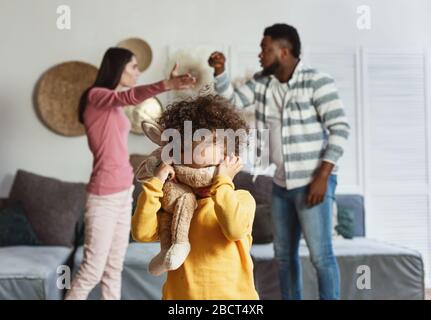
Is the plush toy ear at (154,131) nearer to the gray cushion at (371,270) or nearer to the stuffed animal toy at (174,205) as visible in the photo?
the stuffed animal toy at (174,205)

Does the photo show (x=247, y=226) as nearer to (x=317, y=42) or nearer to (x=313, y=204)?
(x=313, y=204)

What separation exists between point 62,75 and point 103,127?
4.08 feet

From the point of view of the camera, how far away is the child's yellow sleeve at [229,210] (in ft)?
3.09

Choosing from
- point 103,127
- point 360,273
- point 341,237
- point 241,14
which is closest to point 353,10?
point 241,14

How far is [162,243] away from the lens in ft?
3.22

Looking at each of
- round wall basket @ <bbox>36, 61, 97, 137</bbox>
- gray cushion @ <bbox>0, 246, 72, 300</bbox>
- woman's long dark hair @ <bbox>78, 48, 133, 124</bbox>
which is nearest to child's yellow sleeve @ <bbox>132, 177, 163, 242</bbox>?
woman's long dark hair @ <bbox>78, 48, 133, 124</bbox>

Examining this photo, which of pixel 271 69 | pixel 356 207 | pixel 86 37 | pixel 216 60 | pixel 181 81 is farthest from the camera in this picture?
pixel 86 37

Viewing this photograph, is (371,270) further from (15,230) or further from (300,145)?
(15,230)

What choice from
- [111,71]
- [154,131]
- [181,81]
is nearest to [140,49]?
[111,71]

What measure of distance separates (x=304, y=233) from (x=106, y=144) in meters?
0.79

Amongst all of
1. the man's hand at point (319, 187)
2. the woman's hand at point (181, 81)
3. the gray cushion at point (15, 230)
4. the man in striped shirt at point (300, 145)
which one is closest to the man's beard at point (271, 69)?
the man in striped shirt at point (300, 145)

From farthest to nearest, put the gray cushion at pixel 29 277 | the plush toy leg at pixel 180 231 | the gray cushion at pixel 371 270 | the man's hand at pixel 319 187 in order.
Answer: the gray cushion at pixel 371 270 → the gray cushion at pixel 29 277 → the man's hand at pixel 319 187 → the plush toy leg at pixel 180 231

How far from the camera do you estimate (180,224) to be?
0.96m

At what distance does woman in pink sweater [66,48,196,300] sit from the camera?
6.84 ft
